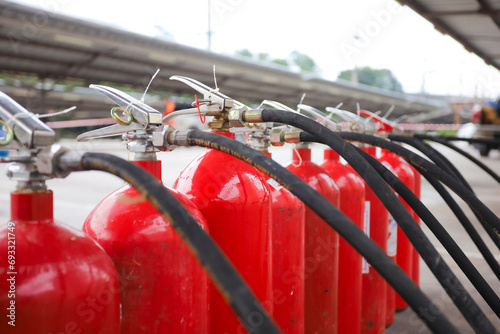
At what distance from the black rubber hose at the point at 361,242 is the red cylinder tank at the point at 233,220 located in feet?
0.72

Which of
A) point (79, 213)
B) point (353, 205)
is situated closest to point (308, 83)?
point (79, 213)

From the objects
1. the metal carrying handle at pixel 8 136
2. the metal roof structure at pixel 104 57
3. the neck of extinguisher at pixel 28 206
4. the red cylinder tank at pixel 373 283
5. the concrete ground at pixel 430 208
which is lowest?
the concrete ground at pixel 430 208

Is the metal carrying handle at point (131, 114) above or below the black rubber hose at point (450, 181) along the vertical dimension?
above

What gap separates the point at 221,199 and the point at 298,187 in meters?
0.30

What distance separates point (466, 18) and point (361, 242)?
3756 mm

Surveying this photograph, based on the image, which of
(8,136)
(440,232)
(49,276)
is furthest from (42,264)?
(440,232)

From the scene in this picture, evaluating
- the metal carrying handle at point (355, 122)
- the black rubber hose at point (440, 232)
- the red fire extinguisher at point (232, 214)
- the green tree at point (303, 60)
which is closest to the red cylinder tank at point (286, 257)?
the red fire extinguisher at point (232, 214)

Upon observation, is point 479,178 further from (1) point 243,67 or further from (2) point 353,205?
(1) point 243,67

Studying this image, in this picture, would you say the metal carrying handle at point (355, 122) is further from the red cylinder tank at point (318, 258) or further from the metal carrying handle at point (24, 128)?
the metal carrying handle at point (24, 128)

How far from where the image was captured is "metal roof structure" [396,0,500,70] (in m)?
3.41

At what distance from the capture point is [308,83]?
15.9 meters

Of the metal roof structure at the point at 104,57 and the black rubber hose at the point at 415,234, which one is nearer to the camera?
the black rubber hose at the point at 415,234

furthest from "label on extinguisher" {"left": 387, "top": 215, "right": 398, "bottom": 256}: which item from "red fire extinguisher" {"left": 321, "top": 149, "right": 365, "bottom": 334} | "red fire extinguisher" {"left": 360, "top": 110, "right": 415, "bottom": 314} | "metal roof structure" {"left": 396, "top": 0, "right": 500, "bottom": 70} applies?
"metal roof structure" {"left": 396, "top": 0, "right": 500, "bottom": 70}

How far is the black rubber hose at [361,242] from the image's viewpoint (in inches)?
22.1
